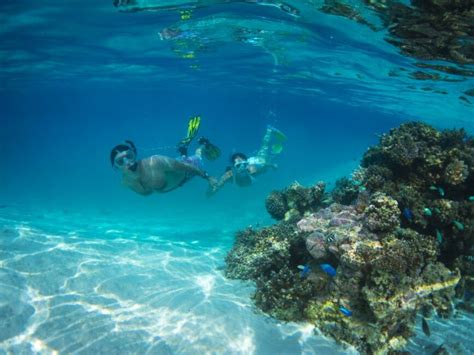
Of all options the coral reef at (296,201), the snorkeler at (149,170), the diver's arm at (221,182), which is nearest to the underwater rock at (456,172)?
the coral reef at (296,201)

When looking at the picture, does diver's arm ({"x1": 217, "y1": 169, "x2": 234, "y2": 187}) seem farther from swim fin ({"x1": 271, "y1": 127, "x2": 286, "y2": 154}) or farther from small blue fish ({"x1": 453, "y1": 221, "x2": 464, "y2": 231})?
small blue fish ({"x1": 453, "y1": 221, "x2": 464, "y2": 231})

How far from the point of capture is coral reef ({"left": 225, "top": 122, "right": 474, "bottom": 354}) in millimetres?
6211

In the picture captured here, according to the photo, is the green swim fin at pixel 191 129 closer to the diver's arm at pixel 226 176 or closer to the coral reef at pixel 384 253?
the diver's arm at pixel 226 176

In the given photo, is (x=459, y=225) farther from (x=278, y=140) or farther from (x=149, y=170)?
(x=278, y=140)

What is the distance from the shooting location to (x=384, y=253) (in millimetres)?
6254

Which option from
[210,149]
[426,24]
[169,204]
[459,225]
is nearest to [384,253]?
[459,225]

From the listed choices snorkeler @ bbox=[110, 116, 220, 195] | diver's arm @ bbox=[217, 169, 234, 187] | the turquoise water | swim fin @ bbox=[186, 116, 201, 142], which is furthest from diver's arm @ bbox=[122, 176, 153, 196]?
diver's arm @ bbox=[217, 169, 234, 187]

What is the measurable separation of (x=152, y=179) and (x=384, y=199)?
6405 millimetres

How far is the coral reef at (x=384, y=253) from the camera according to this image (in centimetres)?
621

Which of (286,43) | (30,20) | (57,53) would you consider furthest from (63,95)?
(286,43)


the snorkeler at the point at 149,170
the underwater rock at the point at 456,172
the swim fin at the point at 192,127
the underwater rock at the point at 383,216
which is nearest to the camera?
the underwater rock at the point at 383,216

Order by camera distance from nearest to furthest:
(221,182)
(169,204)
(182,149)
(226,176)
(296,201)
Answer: (182,149), (296,201), (221,182), (226,176), (169,204)

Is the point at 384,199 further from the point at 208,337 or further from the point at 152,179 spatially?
the point at 152,179

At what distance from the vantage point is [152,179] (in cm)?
1014
